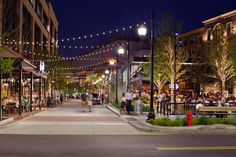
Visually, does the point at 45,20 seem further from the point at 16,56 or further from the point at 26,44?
the point at 16,56

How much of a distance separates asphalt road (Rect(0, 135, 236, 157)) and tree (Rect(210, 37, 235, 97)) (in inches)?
1579

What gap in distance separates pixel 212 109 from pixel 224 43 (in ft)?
105

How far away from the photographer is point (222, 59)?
59031mm

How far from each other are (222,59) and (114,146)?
149 ft

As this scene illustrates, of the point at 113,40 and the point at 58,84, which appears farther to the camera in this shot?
the point at 113,40

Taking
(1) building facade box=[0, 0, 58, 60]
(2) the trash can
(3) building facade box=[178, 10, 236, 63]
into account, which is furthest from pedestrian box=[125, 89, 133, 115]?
(3) building facade box=[178, 10, 236, 63]

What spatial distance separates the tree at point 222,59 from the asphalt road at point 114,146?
40094mm

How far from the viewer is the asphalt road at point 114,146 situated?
45.4 ft

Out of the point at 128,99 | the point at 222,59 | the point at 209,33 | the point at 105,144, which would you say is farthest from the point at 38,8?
the point at 105,144

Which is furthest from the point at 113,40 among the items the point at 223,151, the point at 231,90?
the point at 223,151

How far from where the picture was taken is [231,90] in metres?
72.4

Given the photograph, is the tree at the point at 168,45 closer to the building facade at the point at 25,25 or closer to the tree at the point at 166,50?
the tree at the point at 166,50

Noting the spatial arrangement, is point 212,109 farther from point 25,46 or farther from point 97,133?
point 25,46

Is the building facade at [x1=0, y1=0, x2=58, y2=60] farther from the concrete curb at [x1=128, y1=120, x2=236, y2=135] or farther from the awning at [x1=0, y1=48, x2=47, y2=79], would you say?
the concrete curb at [x1=128, y1=120, x2=236, y2=135]
